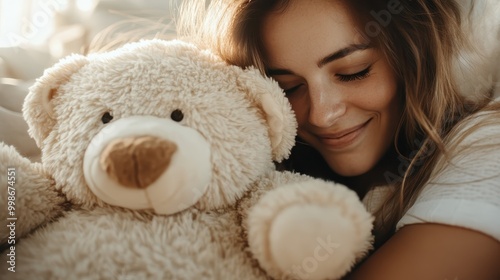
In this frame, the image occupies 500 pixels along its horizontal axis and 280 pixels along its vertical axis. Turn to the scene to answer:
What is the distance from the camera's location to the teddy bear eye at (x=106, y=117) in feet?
1.82

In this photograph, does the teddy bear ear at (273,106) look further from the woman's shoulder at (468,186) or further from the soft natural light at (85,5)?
the soft natural light at (85,5)

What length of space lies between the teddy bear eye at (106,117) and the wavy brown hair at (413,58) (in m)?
0.31

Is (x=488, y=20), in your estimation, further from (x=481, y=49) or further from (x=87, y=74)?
(x=87, y=74)

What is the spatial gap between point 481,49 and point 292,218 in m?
0.87

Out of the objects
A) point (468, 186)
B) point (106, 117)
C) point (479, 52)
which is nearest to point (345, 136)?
point (468, 186)

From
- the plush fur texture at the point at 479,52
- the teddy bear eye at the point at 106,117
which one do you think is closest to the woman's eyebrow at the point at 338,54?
the plush fur texture at the point at 479,52

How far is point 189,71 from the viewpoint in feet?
1.95

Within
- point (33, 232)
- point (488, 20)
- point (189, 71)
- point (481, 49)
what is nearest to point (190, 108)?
point (189, 71)

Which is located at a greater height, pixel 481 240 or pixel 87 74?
pixel 87 74

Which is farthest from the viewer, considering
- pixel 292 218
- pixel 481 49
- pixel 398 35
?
pixel 481 49

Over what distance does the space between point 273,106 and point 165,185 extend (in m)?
0.21

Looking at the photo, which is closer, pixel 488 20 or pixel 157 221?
pixel 157 221

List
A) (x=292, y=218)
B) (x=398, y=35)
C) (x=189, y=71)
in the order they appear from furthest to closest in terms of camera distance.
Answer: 1. (x=398, y=35)
2. (x=189, y=71)
3. (x=292, y=218)

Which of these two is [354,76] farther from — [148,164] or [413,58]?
[148,164]
